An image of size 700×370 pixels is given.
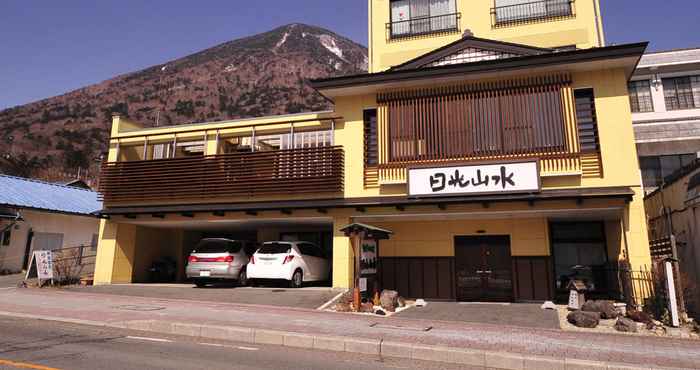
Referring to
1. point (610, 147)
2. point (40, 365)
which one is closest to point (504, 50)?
point (610, 147)

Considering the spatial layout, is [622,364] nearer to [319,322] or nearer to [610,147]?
[319,322]

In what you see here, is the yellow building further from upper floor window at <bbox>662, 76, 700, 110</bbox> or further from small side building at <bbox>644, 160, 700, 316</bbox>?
upper floor window at <bbox>662, 76, 700, 110</bbox>

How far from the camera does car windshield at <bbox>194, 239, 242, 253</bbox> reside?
1559cm

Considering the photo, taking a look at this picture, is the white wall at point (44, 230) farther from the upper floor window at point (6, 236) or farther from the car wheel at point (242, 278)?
the car wheel at point (242, 278)

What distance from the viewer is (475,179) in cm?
1348

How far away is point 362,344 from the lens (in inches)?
302

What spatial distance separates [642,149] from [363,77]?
586 inches

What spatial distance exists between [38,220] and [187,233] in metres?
10.2

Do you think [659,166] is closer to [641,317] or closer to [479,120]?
[479,120]

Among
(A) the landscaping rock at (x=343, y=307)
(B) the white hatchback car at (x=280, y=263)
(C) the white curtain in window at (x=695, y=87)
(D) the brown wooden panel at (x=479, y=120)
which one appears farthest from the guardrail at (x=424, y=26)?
(C) the white curtain in window at (x=695, y=87)

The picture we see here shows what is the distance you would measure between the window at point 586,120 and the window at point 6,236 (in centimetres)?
2649

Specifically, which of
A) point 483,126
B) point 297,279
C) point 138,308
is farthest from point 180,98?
point 483,126

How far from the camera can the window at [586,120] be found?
1338 cm

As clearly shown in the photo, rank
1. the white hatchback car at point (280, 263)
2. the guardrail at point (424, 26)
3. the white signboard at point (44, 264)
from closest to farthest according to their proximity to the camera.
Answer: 1. the white hatchback car at point (280, 263)
2. the white signboard at point (44, 264)
3. the guardrail at point (424, 26)
